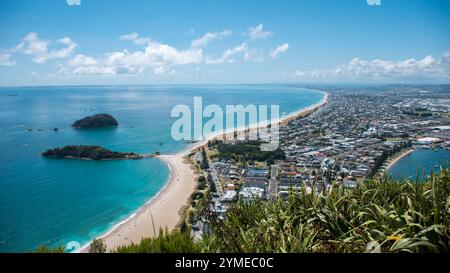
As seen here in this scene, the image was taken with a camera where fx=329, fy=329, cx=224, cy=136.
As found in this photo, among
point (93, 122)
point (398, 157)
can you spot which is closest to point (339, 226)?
point (398, 157)

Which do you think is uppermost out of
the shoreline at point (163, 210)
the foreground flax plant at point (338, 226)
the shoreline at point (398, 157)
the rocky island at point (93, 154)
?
the foreground flax plant at point (338, 226)

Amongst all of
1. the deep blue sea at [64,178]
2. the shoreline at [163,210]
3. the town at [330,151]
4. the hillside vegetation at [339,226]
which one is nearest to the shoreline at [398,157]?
the town at [330,151]

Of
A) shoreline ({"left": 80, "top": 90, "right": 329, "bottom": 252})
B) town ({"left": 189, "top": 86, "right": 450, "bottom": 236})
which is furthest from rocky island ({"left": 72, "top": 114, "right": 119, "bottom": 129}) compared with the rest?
town ({"left": 189, "top": 86, "right": 450, "bottom": 236})

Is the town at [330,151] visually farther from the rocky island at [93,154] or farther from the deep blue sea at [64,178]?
the rocky island at [93,154]

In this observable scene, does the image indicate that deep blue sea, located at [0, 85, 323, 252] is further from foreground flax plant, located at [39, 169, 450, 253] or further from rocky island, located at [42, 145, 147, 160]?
foreground flax plant, located at [39, 169, 450, 253]

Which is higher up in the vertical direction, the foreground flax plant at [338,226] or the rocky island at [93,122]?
the foreground flax plant at [338,226]

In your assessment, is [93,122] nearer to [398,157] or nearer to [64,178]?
[64,178]

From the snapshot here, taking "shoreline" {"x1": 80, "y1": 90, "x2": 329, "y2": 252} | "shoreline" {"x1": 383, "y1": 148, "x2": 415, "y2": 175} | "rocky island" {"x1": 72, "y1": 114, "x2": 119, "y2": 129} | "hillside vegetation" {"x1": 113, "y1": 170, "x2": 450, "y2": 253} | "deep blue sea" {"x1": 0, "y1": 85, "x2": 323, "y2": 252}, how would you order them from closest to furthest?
"hillside vegetation" {"x1": 113, "y1": 170, "x2": 450, "y2": 253}
"shoreline" {"x1": 383, "y1": 148, "x2": 415, "y2": 175}
"shoreline" {"x1": 80, "y1": 90, "x2": 329, "y2": 252}
"deep blue sea" {"x1": 0, "y1": 85, "x2": 323, "y2": 252}
"rocky island" {"x1": 72, "y1": 114, "x2": 119, "y2": 129}

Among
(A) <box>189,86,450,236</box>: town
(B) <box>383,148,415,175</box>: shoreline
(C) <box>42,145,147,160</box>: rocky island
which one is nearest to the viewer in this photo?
(A) <box>189,86,450,236</box>: town
